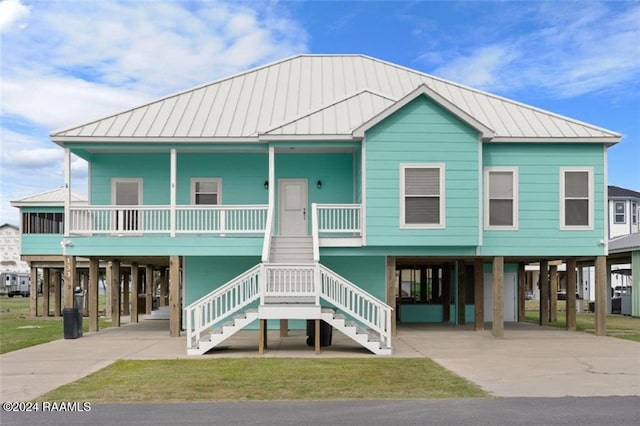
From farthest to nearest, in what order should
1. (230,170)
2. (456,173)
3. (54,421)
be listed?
(230,170) → (456,173) → (54,421)

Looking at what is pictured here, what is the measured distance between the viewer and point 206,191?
23.0 meters

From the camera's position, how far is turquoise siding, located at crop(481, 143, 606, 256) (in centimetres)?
2084

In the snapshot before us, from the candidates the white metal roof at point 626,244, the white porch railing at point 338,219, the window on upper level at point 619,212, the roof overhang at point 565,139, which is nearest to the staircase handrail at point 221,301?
the white porch railing at point 338,219

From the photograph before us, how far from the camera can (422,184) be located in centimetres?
1983

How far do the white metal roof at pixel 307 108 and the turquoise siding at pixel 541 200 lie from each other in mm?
481

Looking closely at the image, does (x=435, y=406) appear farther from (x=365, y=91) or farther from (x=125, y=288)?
(x=125, y=288)

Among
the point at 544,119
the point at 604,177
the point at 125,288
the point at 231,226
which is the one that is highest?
the point at 544,119

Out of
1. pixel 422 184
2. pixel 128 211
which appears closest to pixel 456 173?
pixel 422 184

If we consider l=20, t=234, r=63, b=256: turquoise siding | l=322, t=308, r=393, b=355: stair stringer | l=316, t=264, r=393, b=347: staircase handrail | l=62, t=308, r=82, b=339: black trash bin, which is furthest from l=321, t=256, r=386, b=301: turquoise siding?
l=20, t=234, r=63, b=256: turquoise siding

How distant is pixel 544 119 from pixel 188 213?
35.6 feet

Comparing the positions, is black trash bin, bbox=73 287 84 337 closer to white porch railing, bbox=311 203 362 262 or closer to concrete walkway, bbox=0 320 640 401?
concrete walkway, bbox=0 320 640 401

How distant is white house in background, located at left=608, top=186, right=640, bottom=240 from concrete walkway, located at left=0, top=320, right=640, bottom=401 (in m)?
34.6

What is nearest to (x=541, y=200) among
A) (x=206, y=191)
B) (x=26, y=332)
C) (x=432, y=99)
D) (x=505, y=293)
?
(x=432, y=99)

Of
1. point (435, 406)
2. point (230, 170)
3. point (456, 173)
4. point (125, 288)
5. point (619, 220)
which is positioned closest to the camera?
point (435, 406)
